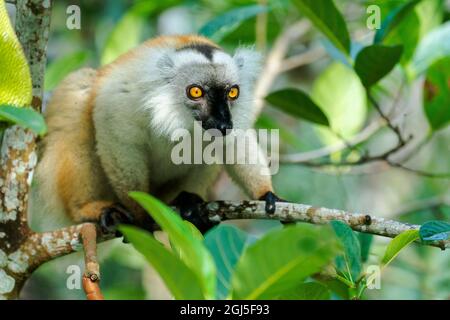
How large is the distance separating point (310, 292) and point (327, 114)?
4269mm

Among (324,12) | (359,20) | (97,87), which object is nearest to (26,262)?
(97,87)

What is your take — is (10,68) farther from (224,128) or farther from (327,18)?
(327,18)

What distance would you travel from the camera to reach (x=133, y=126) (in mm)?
4941

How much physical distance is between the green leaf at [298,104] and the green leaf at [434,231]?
2066 millimetres

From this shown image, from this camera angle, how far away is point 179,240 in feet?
6.91

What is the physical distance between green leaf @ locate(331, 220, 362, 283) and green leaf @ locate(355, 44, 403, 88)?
190 cm

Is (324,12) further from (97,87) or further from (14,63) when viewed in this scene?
(14,63)

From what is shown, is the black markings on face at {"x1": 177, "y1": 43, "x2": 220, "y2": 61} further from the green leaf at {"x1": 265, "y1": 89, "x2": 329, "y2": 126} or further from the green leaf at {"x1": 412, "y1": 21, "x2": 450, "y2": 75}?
the green leaf at {"x1": 412, "y1": 21, "x2": 450, "y2": 75}

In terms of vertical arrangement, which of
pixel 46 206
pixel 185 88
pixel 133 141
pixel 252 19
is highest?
pixel 252 19

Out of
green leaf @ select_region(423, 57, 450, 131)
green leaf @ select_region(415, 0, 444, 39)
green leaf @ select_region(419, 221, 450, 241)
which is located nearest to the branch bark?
green leaf @ select_region(419, 221, 450, 241)

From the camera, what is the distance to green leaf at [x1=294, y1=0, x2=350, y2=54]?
180 inches

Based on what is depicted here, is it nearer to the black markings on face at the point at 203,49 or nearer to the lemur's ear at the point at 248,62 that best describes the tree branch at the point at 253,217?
the black markings on face at the point at 203,49

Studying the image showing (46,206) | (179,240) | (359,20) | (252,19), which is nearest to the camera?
(179,240)

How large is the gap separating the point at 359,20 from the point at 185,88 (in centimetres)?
328
